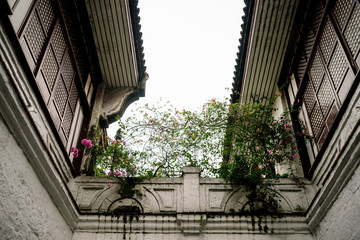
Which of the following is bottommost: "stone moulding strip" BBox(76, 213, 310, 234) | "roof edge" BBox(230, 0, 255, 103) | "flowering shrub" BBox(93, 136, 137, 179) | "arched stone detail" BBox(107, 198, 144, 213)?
"stone moulding strip" BBox(76, 213, 310, 234)

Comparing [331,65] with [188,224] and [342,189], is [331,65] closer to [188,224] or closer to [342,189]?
[342,189]

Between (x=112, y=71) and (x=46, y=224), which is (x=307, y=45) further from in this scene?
(x=46, y=224)

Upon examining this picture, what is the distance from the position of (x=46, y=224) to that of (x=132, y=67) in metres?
5.48

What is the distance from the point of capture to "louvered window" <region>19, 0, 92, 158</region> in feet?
18.7

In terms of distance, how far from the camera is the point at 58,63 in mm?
6723

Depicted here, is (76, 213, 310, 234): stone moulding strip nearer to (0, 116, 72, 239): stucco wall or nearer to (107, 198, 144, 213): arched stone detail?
(107, 198, 144, 213): arched stone detail

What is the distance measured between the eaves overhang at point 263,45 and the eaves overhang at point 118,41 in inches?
112

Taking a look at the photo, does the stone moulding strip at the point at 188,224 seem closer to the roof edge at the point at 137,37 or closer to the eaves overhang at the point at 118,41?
the eaves overhang at the point at 118,41

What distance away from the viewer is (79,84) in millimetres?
8062

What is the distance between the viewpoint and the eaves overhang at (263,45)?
8133mm

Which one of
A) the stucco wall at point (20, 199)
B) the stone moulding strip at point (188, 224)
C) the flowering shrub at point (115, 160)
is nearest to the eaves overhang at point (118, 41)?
the flowering shrub at point (115, 160)

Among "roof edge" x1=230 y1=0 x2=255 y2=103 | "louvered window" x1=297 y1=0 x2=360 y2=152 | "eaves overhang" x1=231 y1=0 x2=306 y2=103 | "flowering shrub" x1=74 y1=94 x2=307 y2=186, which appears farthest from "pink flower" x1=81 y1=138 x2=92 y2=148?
"louvered window" x1=297 y1=0 x2=360 y2=152

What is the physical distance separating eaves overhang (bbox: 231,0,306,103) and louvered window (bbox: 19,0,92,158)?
13.5ft

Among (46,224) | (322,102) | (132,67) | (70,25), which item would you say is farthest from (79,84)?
(322,102)
